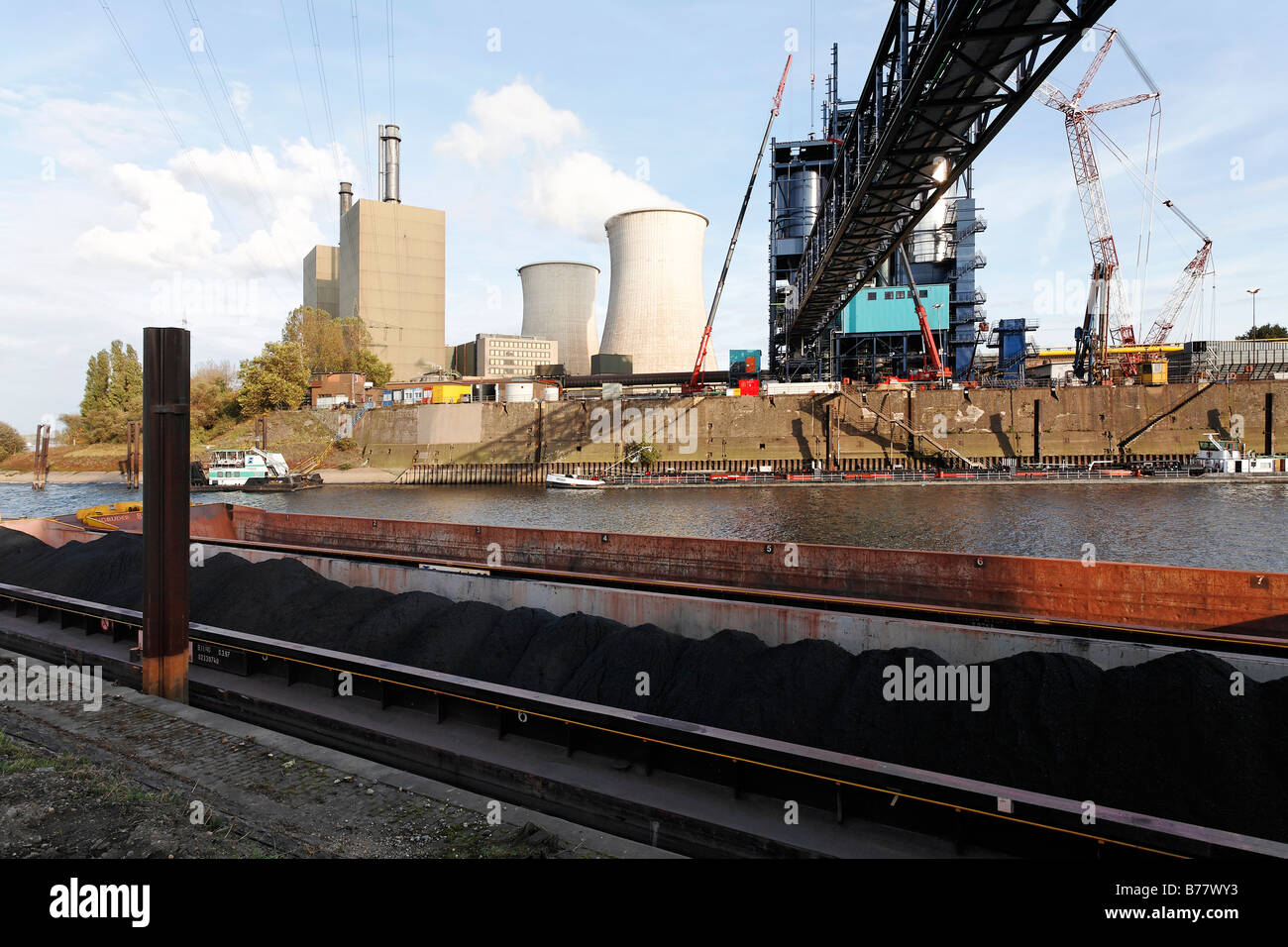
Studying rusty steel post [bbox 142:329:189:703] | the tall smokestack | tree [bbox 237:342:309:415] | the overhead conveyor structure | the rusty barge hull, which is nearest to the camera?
rusty steel post [bbox 142:329:189:703]

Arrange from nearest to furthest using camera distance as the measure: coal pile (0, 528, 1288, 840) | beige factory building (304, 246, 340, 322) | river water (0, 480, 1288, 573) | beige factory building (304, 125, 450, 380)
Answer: coal pile (0, 528, 1288, 840) → river water (0, 480, 1288, 573) → beige factory building (304, 125, 450, 380) → beige factory building (304, 246, 340, 322)

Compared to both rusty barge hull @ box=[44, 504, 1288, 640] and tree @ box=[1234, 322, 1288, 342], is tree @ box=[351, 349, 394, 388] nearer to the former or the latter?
rusty barge hull @ box=[44, 504, 1288, 640]

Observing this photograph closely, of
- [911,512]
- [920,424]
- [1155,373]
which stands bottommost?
[911,512]

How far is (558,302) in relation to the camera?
9681cm

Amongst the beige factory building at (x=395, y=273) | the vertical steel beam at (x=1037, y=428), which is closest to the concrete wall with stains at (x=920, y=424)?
the vertical steel beam at (x=1037, y=428)

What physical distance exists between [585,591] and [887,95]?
15170mm

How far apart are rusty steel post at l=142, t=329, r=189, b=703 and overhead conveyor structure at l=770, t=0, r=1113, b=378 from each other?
1490cm

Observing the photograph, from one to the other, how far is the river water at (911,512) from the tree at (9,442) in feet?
114

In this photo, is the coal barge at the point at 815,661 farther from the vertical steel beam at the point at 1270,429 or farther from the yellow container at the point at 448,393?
the vertical steel beam at the point at 1270,429

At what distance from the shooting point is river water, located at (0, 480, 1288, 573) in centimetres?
2506

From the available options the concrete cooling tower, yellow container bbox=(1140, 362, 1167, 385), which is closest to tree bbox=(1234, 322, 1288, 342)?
yellow container bbox=(1140, 362, 1167, 385)

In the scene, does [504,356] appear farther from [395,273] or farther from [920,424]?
[920,424]

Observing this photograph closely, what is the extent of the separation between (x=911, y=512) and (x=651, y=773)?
3009cm

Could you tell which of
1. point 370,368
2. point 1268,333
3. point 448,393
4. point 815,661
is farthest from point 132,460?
point 1268,333
